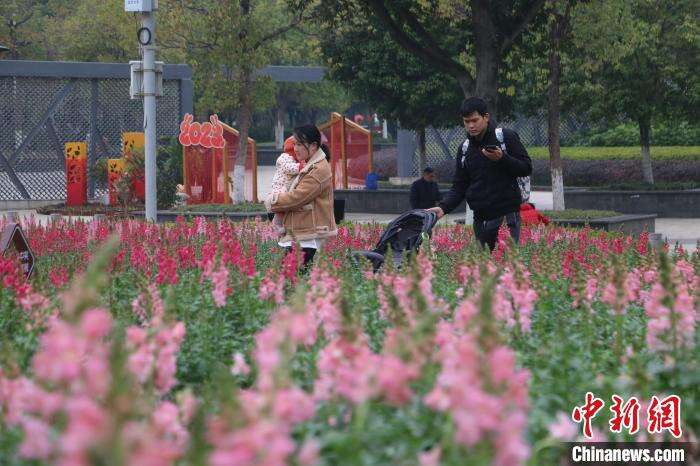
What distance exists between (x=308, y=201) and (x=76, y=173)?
19.5 metres

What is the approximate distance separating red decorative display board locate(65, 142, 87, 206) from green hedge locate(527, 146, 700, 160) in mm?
14191

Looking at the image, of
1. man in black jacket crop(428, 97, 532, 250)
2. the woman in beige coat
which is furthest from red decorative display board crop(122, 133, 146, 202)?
man in black jacket crop(428, 97, 532, 250)

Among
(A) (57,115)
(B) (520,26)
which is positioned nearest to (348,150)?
(A) (57,115)

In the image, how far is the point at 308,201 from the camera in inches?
384

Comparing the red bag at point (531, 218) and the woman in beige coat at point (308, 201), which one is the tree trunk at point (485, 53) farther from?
the woman in beige coat at point (308, 201)

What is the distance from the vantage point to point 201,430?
332 centimetres

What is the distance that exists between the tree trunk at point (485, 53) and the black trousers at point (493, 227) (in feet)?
30.1

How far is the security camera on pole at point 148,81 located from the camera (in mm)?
17828

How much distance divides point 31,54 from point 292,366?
53.2m

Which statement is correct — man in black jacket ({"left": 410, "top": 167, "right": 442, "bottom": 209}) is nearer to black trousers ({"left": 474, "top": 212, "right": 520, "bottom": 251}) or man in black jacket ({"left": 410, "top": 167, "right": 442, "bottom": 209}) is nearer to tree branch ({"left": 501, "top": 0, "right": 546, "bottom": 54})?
tree branch ({"left": 501, "top": 0, "right": 546, "bottom": 54})

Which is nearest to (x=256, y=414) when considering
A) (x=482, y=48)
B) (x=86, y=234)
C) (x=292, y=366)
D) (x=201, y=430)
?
(x=201, y=430)

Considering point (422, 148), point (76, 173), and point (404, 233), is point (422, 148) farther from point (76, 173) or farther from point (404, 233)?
point (404, 233)

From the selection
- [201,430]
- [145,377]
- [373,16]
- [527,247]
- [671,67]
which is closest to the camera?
[201,430]

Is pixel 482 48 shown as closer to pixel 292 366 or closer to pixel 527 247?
pixel 527 247
